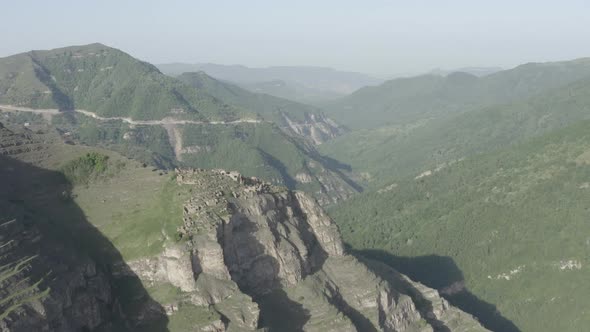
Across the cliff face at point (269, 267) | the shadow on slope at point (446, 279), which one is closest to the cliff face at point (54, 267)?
the cliff face at point (269, 267)

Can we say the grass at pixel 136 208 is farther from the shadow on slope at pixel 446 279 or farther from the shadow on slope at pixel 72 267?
the shadow on slope at pixel 446 279

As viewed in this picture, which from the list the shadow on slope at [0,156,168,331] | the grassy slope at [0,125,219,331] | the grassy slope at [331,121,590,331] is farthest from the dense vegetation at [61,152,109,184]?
the grassy slope at [331,121,590,331]

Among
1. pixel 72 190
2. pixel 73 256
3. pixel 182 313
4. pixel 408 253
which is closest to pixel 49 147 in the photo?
pixel 72 190

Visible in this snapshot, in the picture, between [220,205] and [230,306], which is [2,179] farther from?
[230,306]

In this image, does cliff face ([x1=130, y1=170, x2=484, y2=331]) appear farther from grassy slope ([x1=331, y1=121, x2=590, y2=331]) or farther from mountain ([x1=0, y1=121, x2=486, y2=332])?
grassy slope ([x1=331, y1=121, x2=590, y2=331])

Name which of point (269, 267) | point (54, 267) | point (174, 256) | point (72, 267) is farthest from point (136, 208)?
point (269, 267)

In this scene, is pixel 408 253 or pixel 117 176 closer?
pixel 117 176
